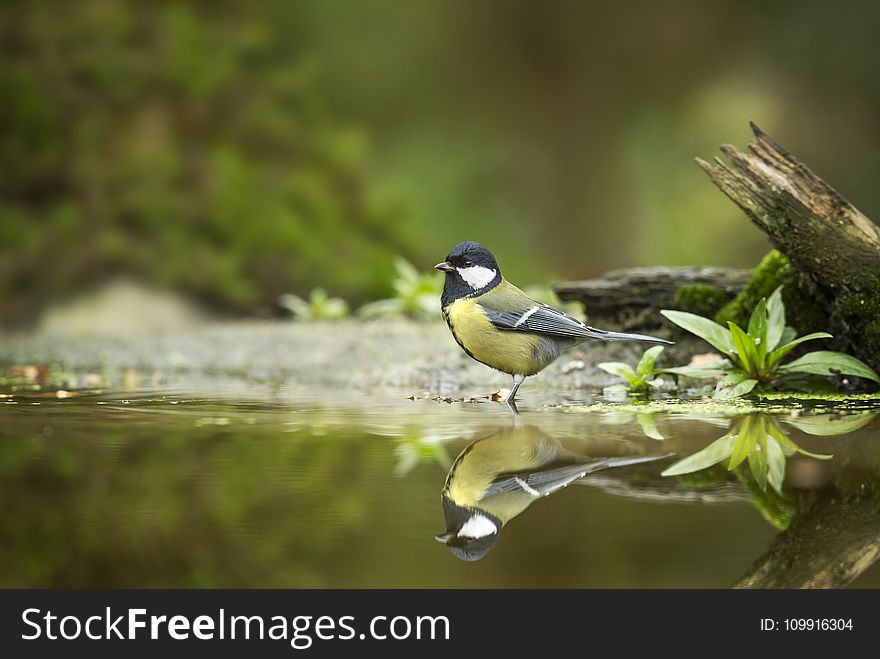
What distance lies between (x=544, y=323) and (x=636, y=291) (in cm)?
132

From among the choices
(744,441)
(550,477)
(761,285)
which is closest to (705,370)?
(761,285)

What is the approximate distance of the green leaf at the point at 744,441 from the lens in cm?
308

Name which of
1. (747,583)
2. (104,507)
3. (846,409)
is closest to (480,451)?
(104,507)

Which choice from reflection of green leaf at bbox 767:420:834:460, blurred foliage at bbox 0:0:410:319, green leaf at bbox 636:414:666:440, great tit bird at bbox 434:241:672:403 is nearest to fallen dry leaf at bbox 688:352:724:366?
great tit bird at bbox 434:241:672:403

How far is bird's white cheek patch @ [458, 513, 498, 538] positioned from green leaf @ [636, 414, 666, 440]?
1355mm

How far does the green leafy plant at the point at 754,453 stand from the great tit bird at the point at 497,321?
111 cm

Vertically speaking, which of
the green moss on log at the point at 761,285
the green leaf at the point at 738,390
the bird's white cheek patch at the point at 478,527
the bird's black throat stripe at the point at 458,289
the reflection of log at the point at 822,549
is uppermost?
the green moss on log at the point at 761,285

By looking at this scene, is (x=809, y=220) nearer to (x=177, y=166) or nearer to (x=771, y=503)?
(x=771, y=503)

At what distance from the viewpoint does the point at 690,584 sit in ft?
6.11

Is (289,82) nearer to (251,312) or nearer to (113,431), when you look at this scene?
(251,312)

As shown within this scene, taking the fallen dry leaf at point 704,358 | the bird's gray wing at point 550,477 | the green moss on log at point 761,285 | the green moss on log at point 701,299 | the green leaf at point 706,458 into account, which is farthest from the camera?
the green moss on log at point 701,299

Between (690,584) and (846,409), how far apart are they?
8.64ft

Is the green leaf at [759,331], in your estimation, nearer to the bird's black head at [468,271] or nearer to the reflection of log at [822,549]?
the bird's black head at [468,271]

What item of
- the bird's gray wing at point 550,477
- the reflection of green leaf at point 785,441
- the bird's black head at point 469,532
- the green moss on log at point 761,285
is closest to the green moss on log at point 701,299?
the green moss on log at point 761,285
